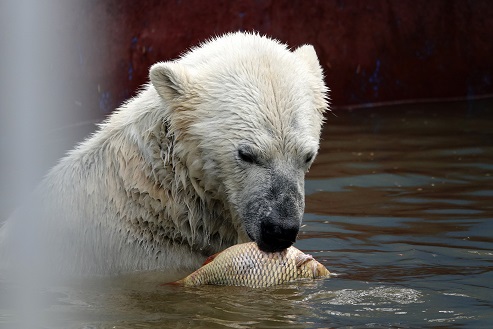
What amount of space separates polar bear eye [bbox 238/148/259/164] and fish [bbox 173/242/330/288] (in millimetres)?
358

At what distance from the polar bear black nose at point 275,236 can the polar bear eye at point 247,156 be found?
0.98 feet

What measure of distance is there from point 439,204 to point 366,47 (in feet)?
13.1

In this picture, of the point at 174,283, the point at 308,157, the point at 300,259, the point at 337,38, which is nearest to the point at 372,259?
the point at 300,259

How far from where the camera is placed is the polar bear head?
4285 millimetres

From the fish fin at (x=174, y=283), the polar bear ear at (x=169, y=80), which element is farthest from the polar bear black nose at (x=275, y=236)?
the polar bear ear at (x=169, y=80)

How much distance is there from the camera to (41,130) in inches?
352

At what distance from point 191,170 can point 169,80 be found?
414mm

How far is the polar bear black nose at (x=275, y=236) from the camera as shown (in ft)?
13.7

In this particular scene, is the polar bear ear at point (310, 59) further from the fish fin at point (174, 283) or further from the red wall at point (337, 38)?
the red wall at point (337, 38)

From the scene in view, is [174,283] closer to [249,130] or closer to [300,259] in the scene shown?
[300,259]

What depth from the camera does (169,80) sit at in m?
4.48

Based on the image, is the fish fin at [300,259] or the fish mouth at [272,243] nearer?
the fish mouth at [272,243]

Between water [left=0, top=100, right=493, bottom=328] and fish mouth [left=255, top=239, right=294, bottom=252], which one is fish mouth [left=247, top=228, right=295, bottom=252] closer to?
fish mouth [left=255, top=239, right=294, bottom=252]

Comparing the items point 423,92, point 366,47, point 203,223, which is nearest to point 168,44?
point 366,47
